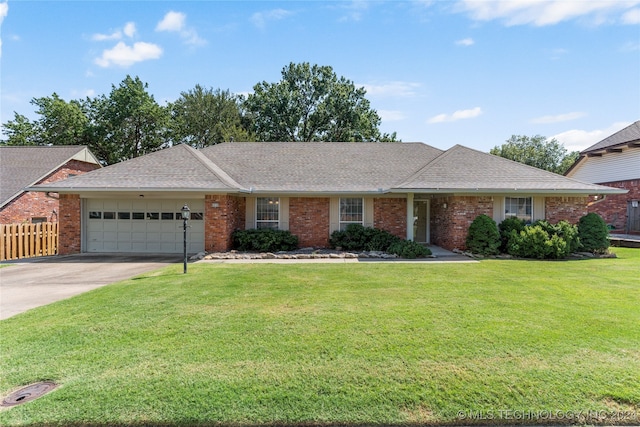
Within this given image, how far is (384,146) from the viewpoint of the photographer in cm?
1842

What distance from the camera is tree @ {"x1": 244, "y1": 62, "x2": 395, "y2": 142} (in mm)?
31469

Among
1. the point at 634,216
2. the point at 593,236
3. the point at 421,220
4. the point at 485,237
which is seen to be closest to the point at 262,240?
the point at 421,220

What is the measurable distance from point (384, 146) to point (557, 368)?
51.7ft

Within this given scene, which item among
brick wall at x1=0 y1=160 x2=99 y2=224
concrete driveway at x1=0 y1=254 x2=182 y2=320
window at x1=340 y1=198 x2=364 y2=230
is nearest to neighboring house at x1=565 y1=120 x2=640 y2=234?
window at x1=340 y1=198 x2=364 y2=230

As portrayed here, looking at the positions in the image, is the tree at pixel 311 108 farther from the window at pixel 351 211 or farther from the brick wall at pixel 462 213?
the brick wall at pixel 462 213

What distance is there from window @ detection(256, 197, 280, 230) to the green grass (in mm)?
7345

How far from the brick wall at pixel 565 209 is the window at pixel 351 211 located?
7.53 m

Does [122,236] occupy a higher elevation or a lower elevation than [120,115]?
lower

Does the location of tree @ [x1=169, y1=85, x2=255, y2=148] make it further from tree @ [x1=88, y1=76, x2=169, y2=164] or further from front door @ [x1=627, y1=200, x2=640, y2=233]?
front door @ [x1=627, y1=200, x2=640, y2=233]

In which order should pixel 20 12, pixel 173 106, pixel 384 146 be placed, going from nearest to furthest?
pixel 20 12 → pixel 384 146 → pixel 173 106

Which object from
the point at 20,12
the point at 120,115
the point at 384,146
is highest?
the point at 120,115

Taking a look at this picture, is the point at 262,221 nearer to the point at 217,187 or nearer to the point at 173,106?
the point at 217,187

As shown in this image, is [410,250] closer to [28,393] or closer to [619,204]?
[28,393]

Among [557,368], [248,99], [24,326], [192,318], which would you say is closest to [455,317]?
[557,368]
